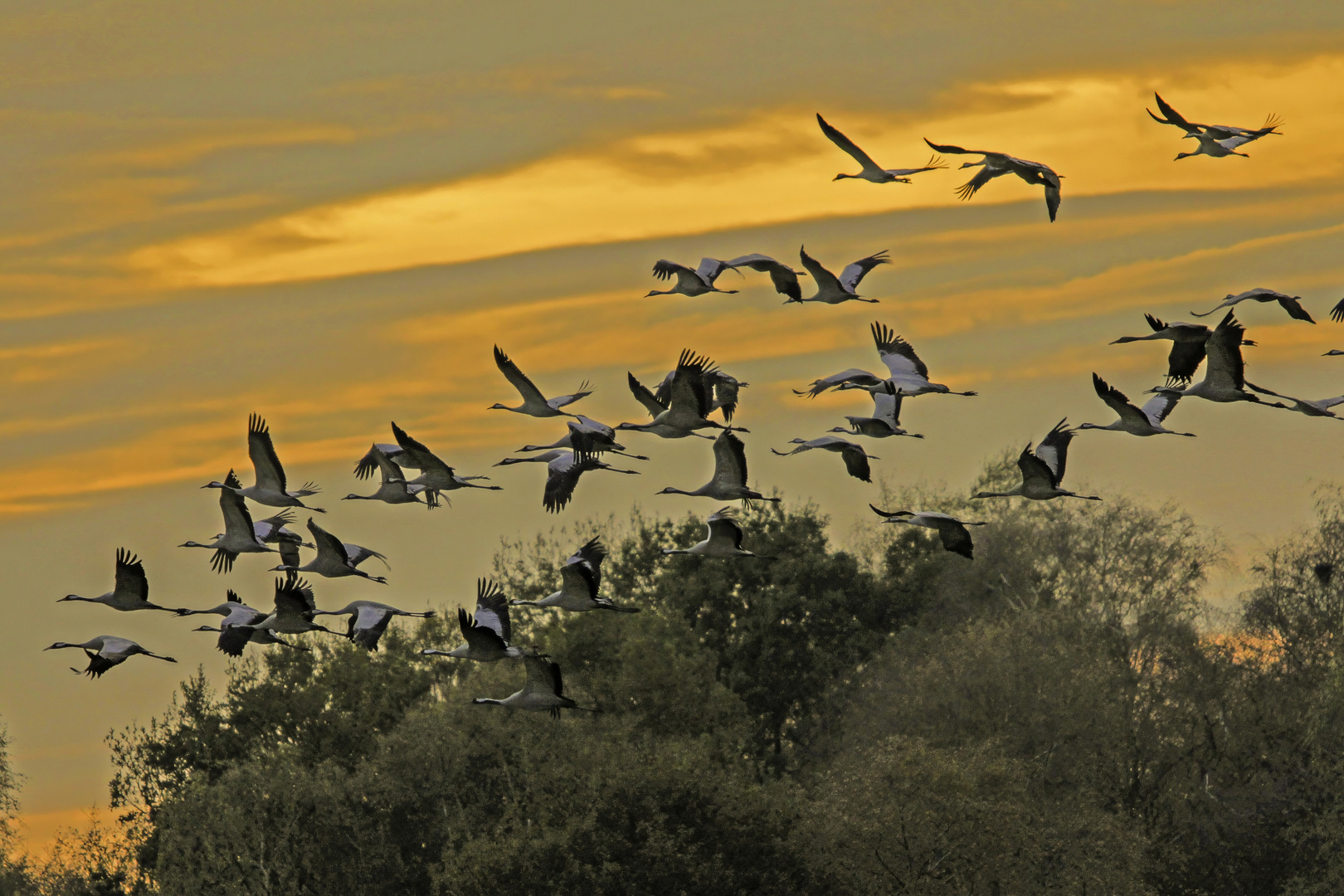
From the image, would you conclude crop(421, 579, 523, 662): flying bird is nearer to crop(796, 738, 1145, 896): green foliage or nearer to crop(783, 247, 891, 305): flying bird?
crop(783, 247, 891, 305): flying bird

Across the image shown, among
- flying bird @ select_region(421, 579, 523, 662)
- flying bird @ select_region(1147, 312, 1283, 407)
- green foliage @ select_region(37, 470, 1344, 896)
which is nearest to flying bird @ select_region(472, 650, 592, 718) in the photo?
flying bird @ select_region(421, 579, 523, 662)

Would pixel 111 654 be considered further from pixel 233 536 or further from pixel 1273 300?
pixel 1273 300

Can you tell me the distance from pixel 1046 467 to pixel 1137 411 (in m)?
2.15

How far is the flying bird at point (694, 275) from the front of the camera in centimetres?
3375

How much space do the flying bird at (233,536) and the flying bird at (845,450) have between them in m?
9.52

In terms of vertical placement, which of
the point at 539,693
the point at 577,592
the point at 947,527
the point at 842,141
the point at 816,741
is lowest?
the point at 816,741

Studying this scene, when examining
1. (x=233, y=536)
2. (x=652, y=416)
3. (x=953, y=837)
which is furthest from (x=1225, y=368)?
(x=953, y=837)

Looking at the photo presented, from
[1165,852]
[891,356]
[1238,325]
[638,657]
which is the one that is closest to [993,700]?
[1165,852]

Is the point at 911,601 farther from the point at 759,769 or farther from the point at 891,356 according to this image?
the point at 891,356

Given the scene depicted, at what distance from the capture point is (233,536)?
34.0m

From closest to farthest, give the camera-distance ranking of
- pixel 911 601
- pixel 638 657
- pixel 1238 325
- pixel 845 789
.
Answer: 1. pixel 1238 325
2. pixel 845 789
3. pixel 638 657
4. pixel 911 601

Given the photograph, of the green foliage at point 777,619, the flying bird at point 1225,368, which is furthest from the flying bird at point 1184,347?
the green foliage at point 777,619

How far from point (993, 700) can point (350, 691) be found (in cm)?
2434

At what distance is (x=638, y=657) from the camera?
221 feet
